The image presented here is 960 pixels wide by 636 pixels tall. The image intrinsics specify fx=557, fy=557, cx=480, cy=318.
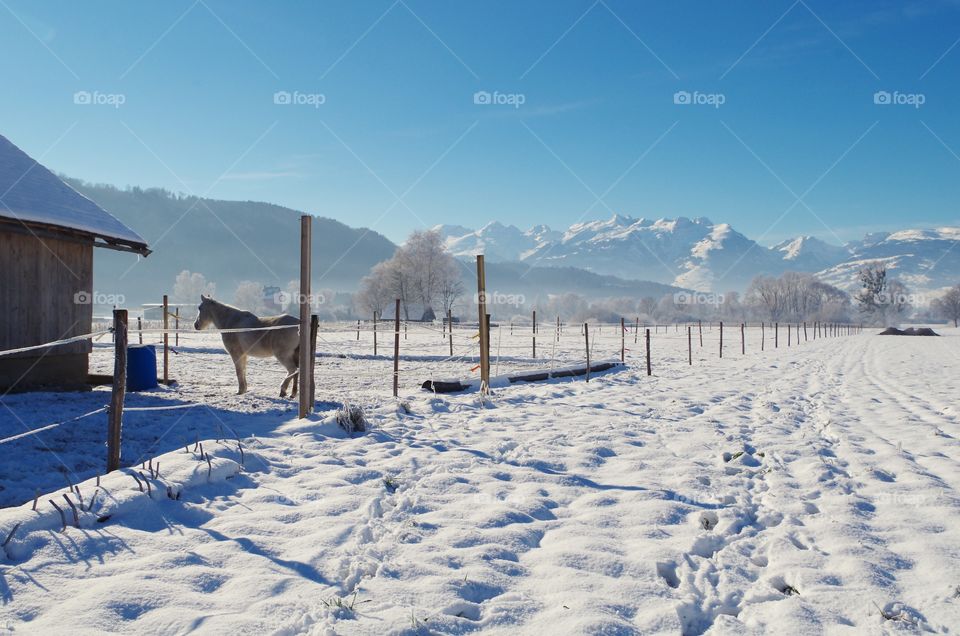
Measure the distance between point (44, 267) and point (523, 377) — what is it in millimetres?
8692

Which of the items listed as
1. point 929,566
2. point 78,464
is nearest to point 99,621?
point 78,464

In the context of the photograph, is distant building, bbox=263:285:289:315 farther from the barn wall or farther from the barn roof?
the barn wall

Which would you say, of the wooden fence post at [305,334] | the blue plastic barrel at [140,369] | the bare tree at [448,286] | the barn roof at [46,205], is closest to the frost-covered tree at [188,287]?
the bare tree at [448,286]

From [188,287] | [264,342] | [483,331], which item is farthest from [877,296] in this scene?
[188,287]

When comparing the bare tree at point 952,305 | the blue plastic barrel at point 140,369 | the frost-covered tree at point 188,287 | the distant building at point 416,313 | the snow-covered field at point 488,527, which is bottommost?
the snow-covered field at point 488,527

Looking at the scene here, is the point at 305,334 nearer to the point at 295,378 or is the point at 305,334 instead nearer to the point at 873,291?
the point at 295,378

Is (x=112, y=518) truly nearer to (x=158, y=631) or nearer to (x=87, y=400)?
(x=158, y=631)

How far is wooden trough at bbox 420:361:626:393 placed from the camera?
9.83 m

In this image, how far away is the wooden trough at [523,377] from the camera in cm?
983

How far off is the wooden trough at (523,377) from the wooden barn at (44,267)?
615 cm

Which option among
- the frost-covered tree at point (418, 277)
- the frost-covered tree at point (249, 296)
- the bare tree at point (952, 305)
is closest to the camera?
the frost-covered tree at point (418, 277)

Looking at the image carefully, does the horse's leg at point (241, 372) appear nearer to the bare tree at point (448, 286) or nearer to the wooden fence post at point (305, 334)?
the wooden fence post at point (305, 334)

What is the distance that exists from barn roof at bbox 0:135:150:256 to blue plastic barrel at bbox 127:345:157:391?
211cm

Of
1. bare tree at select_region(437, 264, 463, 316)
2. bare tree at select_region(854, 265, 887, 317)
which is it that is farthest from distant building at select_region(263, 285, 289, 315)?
bare tree at select_region(854, 265, 887, 317)
